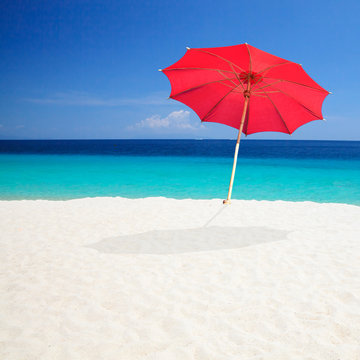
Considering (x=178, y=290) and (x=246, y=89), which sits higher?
(x=246, y=89)

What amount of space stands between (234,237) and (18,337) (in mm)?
4045

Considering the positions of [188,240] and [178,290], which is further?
[188,240]

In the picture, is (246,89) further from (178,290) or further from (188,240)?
(178,290)

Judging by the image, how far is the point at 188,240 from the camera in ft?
17.7

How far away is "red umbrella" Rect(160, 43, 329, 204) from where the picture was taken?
5539mm

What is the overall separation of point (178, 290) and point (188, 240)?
1.97m

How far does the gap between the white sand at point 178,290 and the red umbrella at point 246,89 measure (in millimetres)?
2646

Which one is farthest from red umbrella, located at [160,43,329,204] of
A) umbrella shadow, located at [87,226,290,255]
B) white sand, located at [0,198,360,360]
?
white sand, located at [0,198,360,360]

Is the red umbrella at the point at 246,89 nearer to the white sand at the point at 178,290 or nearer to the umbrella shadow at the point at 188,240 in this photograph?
the umbrella shadow at the point at 188,240

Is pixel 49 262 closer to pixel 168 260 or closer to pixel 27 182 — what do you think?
pixel 168 260

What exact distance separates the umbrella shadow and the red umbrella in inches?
67.7

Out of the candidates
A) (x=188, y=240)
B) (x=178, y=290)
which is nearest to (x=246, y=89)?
(x=188, y=240)

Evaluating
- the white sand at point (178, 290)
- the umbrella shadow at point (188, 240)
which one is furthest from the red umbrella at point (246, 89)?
the white sand at point (178, 290)

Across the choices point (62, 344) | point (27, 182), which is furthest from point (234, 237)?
point (27, 182)
